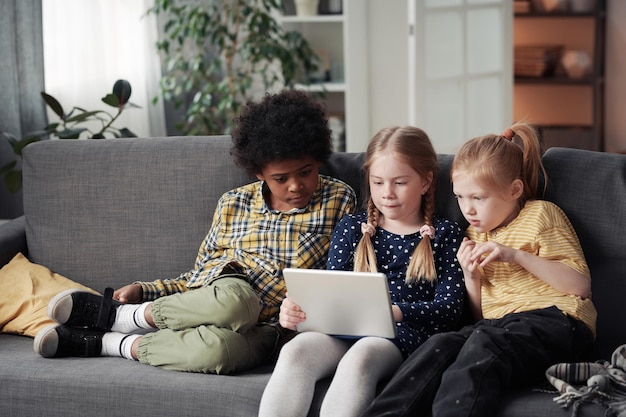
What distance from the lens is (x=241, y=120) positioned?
2.33m

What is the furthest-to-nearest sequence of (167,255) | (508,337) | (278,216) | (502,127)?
(502,127) < (167,255) < (278,216) < (508,337)

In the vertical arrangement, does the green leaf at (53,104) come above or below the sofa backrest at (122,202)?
above

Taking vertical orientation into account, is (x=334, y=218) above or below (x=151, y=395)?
above

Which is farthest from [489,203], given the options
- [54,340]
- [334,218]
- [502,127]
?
[502,127]

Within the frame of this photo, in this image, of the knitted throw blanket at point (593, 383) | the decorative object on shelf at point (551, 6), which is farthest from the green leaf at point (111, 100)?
the decorative object on shelf at point (551, 6)

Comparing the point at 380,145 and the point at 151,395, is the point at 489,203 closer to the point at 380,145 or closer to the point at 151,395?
the point at 380,145

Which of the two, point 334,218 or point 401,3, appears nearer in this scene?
point 334,218

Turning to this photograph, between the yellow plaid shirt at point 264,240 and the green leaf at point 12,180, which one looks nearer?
the yellow plaid shirt at point 264,240

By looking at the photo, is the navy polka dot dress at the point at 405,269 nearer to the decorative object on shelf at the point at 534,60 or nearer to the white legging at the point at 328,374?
the white legging at the point at 328,374

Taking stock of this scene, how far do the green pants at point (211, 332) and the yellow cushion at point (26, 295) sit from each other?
0.36 metres

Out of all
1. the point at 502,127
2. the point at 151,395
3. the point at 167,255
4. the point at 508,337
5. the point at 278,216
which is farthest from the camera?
the point at 502,127

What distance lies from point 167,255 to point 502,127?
2502mm

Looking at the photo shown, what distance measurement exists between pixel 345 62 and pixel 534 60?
179 centimetres

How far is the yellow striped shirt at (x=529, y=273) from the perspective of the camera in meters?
2.00
